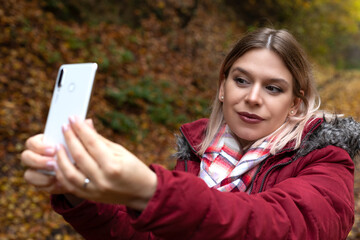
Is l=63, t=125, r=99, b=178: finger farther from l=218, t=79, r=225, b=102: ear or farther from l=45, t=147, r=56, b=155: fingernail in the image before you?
l=218, t=79, r=225, b=102: ear

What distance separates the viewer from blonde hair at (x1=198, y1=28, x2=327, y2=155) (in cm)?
166

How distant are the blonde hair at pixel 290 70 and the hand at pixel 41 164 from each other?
3.12 feet

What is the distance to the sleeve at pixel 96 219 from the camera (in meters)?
1.36

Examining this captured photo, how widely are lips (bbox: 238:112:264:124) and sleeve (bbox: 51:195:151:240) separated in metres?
0.72

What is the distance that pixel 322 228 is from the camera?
1.20m

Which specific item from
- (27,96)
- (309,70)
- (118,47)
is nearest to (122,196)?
(309,70)

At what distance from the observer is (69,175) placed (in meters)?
0.95

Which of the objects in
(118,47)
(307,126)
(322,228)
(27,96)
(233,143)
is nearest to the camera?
(322,228)

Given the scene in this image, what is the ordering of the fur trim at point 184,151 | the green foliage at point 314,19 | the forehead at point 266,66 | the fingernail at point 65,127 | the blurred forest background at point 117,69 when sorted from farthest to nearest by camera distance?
the green foliage at point 314,19, the blurred forest background at point 117,69, the fur trim at point 184,151, the forehead at point 266,66, the fingernail at point 65,127

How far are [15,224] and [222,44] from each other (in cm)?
761

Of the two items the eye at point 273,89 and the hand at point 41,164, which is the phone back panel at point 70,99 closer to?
the hand at point 41,164

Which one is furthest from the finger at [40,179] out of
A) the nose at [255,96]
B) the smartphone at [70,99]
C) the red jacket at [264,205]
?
the nose at [255,96]

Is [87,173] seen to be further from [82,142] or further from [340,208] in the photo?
[340,208]

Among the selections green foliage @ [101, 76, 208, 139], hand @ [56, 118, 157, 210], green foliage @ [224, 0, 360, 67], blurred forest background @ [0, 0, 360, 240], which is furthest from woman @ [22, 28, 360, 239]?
green foliage @ [224, 0, 360, 67]
